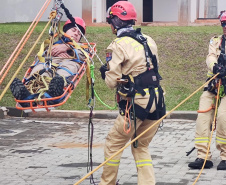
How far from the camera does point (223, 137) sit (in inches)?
357

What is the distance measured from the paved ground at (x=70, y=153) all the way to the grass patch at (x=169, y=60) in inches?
60.2

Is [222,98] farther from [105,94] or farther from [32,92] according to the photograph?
[105,94]

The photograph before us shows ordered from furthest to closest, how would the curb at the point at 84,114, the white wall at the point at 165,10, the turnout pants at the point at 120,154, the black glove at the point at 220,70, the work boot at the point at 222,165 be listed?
the white wall at the point at 165,10 < the curb at the point at 84,114 < the work boot at the point at 222,165 < the black glove at the point at 220,70 < the turnout pants at the point at 120,154

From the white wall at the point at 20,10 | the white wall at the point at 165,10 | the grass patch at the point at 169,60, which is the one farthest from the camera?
the white wall at the point at 165,10

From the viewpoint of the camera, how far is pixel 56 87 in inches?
305

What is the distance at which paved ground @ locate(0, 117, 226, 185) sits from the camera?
28.1ft

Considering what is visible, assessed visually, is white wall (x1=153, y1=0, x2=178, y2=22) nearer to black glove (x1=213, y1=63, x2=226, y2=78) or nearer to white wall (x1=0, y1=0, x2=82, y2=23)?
white wall (x1=0, y1=0, x2=82, y2=23)

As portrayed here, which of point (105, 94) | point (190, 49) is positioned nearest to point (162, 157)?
point (105, 94)

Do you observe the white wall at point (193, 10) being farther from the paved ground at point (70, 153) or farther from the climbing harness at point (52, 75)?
the climbing harness at point (52, 75)

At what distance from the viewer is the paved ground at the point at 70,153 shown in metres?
8.56

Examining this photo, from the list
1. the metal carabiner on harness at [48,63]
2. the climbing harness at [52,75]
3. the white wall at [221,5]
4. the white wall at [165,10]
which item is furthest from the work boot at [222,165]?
the white wall at [165,10]

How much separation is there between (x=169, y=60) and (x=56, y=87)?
1057 centimetres

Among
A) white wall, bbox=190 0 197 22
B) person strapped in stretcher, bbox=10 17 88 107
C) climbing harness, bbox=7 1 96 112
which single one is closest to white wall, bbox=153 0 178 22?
white wall, bbox=190 0 197 22

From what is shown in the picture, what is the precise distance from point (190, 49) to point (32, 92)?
36.7 feet
